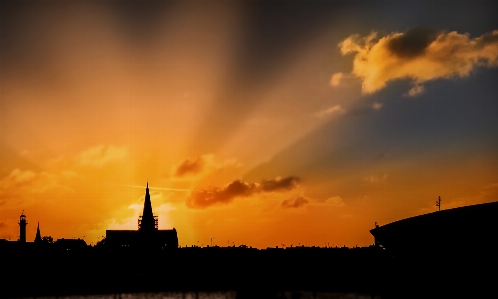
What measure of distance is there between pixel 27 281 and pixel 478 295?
129 meters

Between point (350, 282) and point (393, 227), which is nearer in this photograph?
point (393, 227)

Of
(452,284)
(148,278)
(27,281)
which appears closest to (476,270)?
(452,284)

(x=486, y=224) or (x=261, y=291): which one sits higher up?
(x=486, y=224)

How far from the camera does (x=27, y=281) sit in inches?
7254

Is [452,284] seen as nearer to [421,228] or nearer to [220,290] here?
[421,228]

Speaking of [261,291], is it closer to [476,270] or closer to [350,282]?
[476,270]

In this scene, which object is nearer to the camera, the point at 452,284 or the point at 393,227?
the point at 452,284

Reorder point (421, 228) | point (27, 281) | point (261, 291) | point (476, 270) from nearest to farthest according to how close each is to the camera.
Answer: point (261, 291) → point (476, 270) → point (421, 228) → point (27, 281)

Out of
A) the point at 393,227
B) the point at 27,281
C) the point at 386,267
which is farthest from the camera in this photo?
the point at 27,281

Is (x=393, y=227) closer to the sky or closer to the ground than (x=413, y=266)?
closer to the sky

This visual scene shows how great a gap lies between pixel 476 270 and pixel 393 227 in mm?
30497

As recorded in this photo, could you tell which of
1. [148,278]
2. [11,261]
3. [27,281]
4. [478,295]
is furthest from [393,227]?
[11,261]

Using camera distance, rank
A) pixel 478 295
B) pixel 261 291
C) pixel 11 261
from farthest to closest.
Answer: pixel 11 261
pixel 478 295
pixel 261 291

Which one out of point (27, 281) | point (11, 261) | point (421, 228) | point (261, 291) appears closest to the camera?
point (261, 291)
